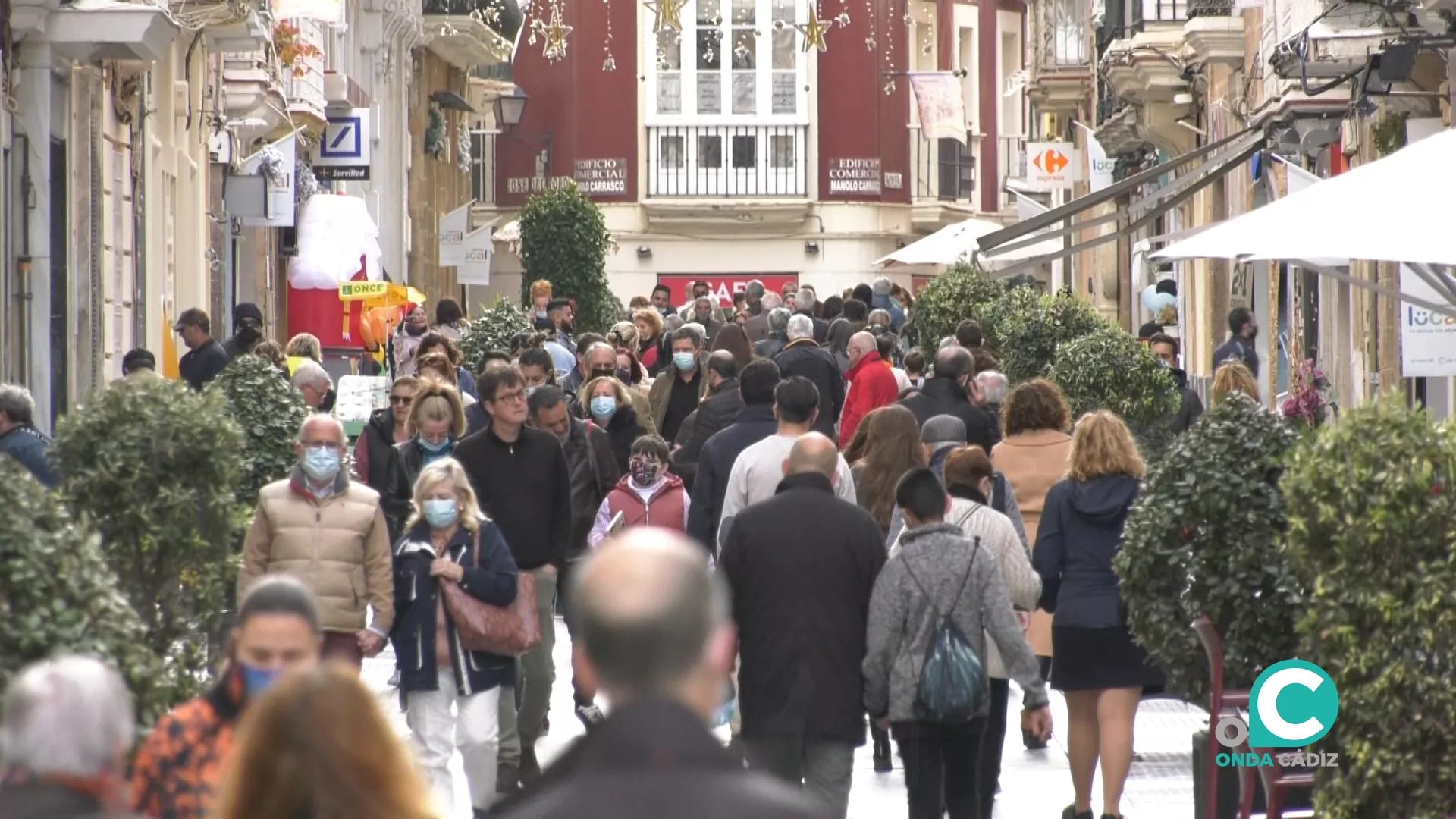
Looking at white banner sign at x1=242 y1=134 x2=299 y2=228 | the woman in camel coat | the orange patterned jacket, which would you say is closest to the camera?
the orange patterned jacket

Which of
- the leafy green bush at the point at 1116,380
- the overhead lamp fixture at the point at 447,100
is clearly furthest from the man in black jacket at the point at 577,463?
the overhead lamp fixture at the point at 447,100

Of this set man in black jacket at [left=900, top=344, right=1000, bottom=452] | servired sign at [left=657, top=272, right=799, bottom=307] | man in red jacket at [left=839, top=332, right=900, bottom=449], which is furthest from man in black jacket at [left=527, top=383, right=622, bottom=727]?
servired sign at [left=657, top=272, right=799, bottom=307]

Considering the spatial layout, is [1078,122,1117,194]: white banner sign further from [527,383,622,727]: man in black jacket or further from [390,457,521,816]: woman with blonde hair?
[390,457,521,816]: woman with blonde hair

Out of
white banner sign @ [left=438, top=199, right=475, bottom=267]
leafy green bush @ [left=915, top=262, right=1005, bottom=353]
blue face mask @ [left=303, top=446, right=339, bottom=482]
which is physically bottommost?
blue face mask @ [left=303, top=446, right=339, bottom=482]

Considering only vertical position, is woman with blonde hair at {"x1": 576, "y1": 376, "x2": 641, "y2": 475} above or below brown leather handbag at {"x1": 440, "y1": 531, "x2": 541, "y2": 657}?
above

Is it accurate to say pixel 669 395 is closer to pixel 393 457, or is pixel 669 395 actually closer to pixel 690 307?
pixel 393 457

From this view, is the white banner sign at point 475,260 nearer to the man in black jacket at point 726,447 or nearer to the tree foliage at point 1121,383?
the tree foliage at point 1121,383

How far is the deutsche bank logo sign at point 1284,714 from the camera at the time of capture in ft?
28.1

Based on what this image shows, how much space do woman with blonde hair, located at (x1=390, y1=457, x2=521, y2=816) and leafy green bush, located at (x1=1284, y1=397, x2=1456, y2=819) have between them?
3.49 m

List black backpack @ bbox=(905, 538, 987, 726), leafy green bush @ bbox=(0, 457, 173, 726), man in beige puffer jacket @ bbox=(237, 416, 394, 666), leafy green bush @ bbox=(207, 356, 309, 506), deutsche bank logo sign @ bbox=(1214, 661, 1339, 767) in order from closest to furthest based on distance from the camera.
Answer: leafy green bush @ bbox=(0, 457, 173, 726), deutsche bank logo sign @ bbox=(1214, 661, 1339, 767), black backpack @ bbox=(905, 538, 987, 726), man in beige puffer jacket @ bbox=(237, 416, 394, 666), leafy green bush @ bbox=(207, 356, 309, 506)

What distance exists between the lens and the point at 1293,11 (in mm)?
23750

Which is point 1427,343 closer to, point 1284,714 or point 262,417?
point 262,417

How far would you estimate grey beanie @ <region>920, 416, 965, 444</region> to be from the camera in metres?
13.2

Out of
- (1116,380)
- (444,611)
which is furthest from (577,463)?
(1116,380)
